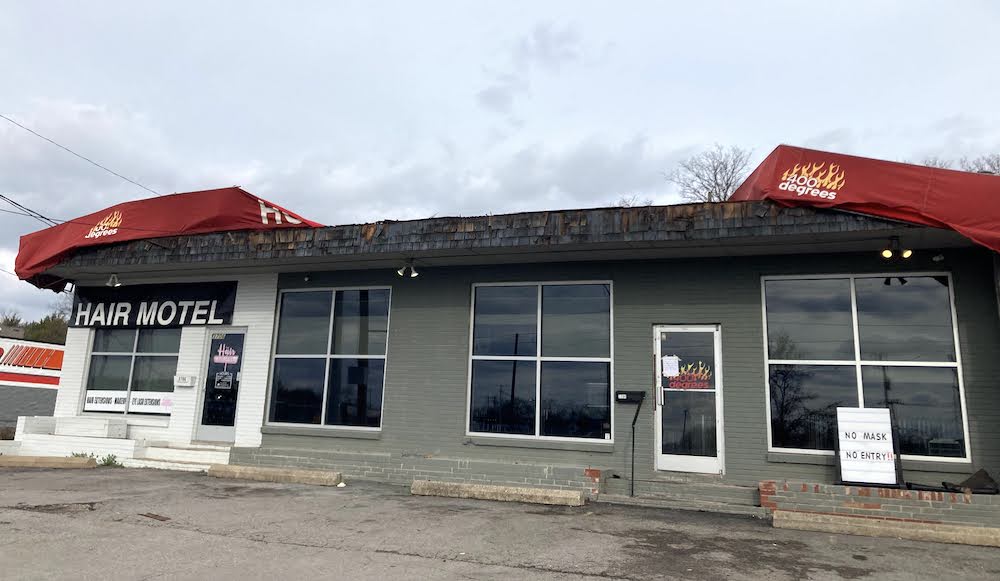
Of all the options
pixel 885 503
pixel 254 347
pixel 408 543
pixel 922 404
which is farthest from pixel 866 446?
pixel 254 347

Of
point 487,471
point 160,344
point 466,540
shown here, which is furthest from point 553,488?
point 160,344

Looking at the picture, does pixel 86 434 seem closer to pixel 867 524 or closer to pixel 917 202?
pixel 867 524

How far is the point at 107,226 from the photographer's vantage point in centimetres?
1256

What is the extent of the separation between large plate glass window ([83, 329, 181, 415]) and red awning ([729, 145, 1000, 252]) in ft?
37.0

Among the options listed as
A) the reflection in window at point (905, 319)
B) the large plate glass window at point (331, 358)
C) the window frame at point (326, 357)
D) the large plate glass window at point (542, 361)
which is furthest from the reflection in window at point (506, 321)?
the reflection in window at point (905, 319)

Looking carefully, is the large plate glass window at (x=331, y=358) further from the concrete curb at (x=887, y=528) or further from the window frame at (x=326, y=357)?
the concrete curb at (x=887, y=528)

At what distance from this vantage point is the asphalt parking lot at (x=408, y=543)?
5.46m

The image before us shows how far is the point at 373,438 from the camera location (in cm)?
1086

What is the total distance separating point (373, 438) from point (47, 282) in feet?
28.2

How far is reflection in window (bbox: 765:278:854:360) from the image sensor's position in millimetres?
9102

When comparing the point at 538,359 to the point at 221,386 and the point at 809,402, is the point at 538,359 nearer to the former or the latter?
the point at 809,402

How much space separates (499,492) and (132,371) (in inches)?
345

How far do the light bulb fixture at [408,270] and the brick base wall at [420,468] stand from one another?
2942mm

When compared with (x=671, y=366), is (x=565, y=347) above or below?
above
